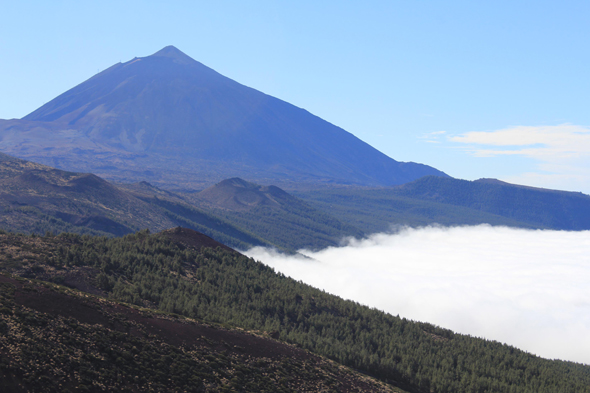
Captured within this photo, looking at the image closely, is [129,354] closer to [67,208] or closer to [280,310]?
[280,310]

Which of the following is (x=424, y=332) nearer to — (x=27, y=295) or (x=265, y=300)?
(x=265, y=300)

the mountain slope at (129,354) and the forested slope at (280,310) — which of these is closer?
the mountain slope at (129,354)

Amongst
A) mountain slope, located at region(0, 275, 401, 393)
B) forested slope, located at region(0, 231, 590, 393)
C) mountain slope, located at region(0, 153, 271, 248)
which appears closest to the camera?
mountain slope, located at region(0, 275, 401, 393)

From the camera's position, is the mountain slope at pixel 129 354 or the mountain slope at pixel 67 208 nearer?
the mountain slope at pixel 129 354

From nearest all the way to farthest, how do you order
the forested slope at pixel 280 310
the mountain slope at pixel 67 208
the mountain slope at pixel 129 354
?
the mountain slope at pixel 129 354
the forested slope at pixel 280 310
the mountain slope at pixel 67 208

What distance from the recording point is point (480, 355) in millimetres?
67625

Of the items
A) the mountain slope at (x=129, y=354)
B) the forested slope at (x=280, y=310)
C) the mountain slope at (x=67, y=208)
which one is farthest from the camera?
the mountain slope at (x=67, y=208)

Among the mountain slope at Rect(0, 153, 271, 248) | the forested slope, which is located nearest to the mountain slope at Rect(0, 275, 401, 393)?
the forested slope

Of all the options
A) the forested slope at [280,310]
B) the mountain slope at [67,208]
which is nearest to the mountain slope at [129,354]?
the forested slope at [280,310]

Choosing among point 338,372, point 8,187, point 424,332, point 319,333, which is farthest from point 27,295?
point 8,187

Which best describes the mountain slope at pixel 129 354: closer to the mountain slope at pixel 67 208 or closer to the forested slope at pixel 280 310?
the forested slope at pixel 280 310

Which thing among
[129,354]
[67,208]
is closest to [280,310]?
[129,354]

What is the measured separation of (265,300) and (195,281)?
11160mm

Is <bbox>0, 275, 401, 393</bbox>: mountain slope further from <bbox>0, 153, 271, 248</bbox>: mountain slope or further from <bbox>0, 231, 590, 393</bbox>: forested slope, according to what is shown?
<bbox>0, 153, 271, 248</bbox>: mountain slope
